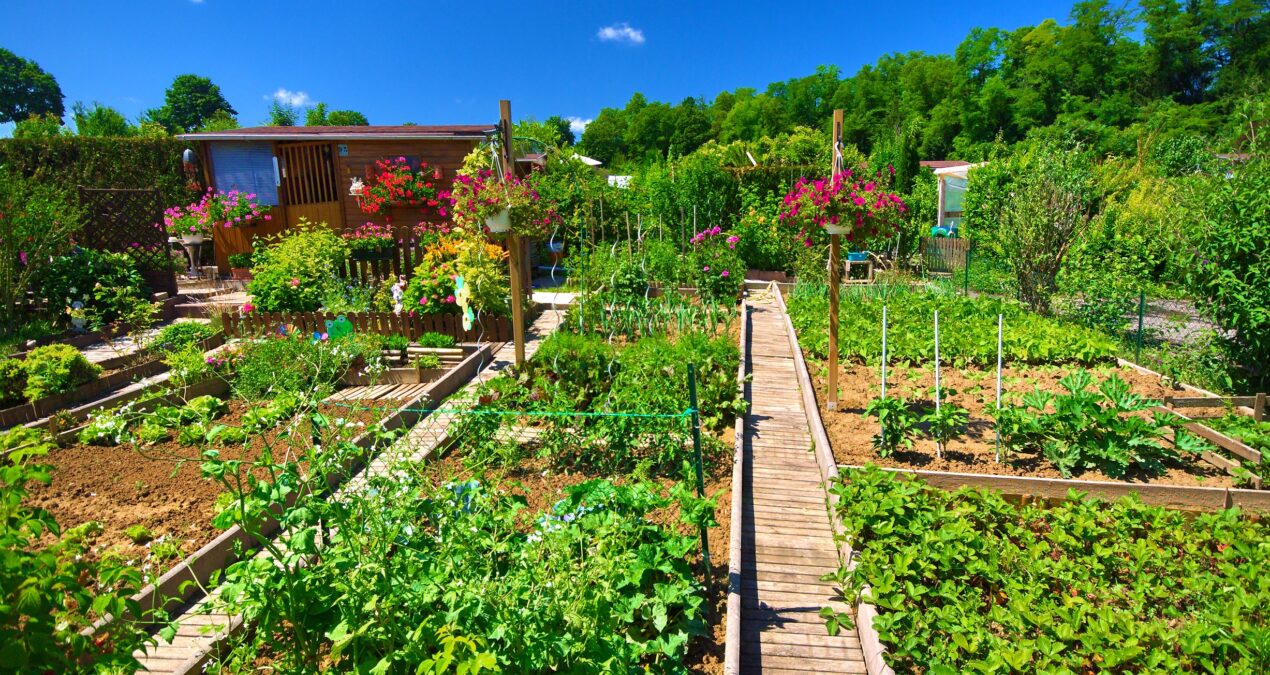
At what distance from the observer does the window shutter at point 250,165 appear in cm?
1573

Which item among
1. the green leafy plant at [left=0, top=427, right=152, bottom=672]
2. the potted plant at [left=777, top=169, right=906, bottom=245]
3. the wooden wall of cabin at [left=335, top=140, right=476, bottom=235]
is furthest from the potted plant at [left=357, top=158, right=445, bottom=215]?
the green leafy plant at [left=0, top=427, right=152, bottom=672]

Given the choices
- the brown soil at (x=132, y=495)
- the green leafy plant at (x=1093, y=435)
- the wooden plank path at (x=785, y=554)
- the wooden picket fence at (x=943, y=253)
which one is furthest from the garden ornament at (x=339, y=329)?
the wooden picket fence at (x=943, y=253)

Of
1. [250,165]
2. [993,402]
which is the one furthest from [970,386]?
[250,165]

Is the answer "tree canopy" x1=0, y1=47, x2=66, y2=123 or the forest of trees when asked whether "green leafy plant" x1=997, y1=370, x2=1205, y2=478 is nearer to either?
the forest of trees

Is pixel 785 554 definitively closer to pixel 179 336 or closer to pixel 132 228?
pixel 179 336

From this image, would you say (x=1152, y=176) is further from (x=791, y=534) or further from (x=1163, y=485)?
(x=791, y=534)

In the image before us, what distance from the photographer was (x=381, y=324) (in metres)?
8.98

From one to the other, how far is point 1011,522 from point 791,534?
1358 millimetres

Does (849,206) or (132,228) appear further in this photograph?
(132,228)

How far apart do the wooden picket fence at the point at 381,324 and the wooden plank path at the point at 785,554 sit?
395 cm

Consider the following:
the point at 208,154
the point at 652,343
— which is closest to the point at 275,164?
the point at 208,154

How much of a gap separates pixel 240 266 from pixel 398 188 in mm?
3847

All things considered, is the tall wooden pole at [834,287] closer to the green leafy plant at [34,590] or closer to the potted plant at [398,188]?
the green leafy plant at [34,590]

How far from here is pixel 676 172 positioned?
17.0m
